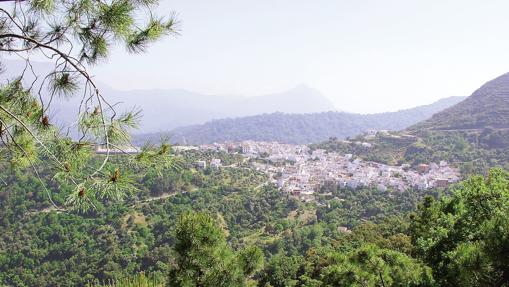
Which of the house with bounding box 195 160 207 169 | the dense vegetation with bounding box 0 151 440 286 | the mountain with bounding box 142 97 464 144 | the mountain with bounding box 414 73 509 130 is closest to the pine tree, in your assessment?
the dense vegetation with bounding box 0 151 440 286

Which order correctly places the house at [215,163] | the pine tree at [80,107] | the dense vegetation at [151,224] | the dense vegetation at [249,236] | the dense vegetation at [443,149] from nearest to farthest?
the pine tree at [80,107], the dense vegetation at [249,236], the dense vegetation at [151,224], the dense vegetation at [443,149], the house at [215,163]

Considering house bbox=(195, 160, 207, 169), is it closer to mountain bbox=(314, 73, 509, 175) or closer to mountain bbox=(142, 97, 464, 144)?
mountain bbox=(314, 73, 509, 175)

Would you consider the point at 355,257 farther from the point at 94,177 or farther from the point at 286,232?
the point at 286,232

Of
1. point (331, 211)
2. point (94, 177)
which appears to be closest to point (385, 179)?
point (331, 211)

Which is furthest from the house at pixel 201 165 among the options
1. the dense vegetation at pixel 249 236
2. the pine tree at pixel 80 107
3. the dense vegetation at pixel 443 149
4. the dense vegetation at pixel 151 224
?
the pine tree at pixel 80 107

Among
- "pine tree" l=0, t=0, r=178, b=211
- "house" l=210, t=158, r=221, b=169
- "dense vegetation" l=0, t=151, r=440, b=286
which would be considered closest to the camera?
"pine tree" l=0, t=0, r=178, b=211

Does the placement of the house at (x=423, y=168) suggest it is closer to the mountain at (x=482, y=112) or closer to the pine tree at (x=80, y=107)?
the mountain at (x=482, y=112)

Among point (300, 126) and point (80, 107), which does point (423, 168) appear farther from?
point (300, 126)
